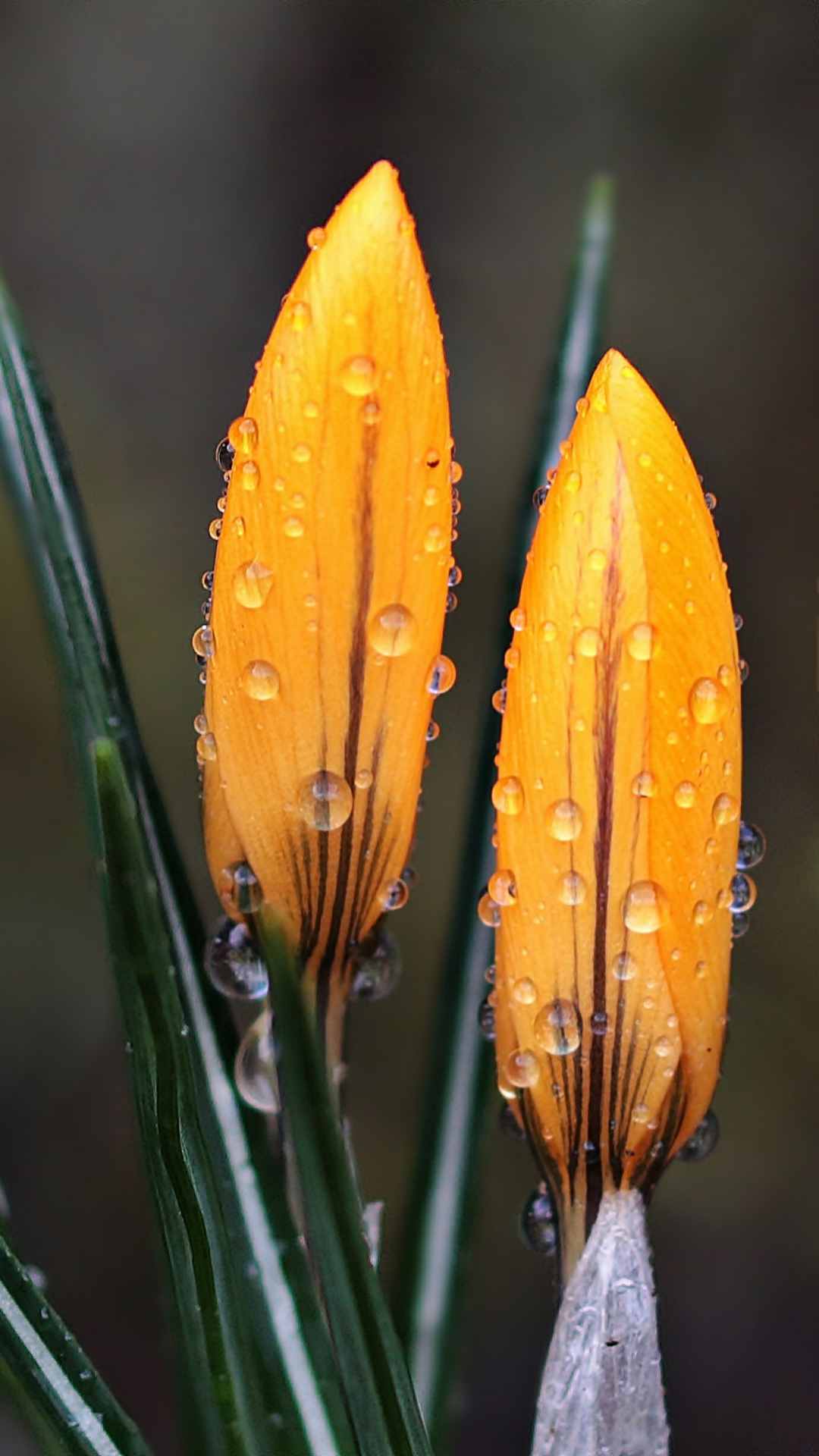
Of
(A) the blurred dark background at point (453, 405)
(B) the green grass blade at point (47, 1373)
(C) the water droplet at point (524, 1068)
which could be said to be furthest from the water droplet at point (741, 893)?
(A) the blurred dark background at point (453, 405)

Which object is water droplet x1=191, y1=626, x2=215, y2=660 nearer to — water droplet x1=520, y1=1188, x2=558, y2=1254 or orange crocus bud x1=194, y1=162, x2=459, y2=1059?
orange crocus bud x1=194, y1=162, x2=459, y2=1059

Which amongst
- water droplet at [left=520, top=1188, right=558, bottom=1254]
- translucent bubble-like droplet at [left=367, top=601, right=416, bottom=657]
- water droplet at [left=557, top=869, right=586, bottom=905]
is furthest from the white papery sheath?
translucent bubble-like droplet at [left=367, top=601, right=416, bottom=657]

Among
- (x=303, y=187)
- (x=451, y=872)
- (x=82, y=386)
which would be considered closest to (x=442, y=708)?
(x=451, y=872)

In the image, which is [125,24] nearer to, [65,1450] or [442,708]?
[442,708]

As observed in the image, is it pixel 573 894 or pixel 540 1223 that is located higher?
pixel 573 894

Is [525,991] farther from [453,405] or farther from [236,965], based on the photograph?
[453,405]

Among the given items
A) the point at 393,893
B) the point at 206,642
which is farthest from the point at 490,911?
the point at 206,642

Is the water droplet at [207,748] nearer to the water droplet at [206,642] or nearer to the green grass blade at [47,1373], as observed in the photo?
the water droplet at [206,642]
